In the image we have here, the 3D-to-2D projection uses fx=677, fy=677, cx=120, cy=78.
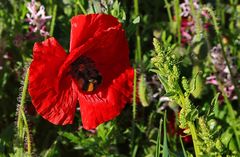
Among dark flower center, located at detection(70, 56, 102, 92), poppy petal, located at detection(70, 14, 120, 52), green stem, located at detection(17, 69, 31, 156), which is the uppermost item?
poppy petal, located at detection(70, 14, 120, 52)

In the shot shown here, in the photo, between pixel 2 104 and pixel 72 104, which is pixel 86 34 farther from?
pixel 2 104

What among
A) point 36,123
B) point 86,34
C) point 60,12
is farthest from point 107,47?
point 60,12

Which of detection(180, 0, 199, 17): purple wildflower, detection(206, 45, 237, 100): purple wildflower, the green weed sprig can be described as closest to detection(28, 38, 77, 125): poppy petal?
the green weed sprig

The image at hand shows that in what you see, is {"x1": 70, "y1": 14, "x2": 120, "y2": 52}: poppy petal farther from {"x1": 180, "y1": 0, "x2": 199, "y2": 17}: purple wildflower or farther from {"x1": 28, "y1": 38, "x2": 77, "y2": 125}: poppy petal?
{"x1": 180, "y1": 0, "x2": 199, "y2": 17}: purple wildflower

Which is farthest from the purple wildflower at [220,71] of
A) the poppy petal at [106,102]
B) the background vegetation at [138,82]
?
the poppy petal at [106,102]

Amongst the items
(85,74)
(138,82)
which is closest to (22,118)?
(85,74)
